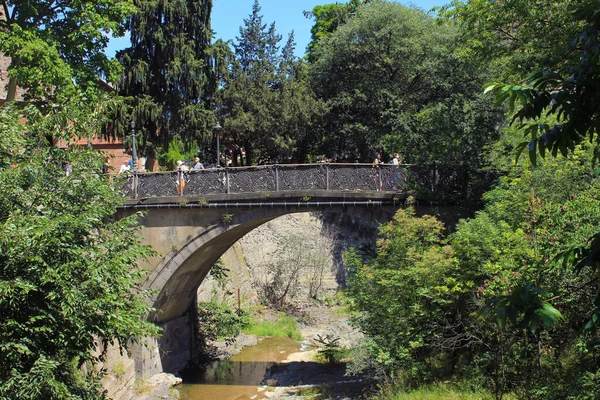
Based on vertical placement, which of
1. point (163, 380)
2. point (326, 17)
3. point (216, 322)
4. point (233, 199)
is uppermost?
point (326, 17)

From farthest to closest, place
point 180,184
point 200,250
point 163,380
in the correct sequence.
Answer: point 163,380 < point 200,250 < point 180,184

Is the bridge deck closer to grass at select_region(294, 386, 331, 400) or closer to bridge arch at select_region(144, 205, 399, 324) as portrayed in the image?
bridge arch at select_region(144, 205, 399, 324)

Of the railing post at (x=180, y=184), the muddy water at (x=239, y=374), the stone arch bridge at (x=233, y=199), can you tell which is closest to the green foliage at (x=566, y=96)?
the stone arch bridge at (x=233, y=199)

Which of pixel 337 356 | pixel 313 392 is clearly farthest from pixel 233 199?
pixel 337 356

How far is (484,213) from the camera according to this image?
12328mm

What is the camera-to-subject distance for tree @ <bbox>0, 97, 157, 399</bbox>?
26.1ft

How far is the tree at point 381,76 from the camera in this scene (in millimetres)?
21219

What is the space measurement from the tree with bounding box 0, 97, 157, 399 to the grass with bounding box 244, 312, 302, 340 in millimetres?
14276

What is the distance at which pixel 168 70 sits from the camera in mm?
22266

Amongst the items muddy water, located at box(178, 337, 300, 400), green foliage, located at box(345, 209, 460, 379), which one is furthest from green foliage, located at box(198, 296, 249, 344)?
green foliage, located at box(345, 209, 460, 379)

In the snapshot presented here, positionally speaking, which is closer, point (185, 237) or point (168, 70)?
point (185, 237)

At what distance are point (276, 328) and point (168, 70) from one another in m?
11.1

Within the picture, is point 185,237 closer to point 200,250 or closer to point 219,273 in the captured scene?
point 200,250

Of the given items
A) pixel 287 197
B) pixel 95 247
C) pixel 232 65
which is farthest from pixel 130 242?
pixel 232 65
